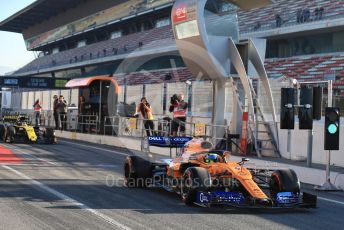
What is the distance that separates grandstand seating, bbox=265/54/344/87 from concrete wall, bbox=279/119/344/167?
10546 mm

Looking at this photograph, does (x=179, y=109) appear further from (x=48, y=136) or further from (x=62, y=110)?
(x=62, y=110)

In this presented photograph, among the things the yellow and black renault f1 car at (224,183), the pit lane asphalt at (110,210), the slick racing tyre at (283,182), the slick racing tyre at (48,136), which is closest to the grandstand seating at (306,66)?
the slick racing tyre at (48,136)

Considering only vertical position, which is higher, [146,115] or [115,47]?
[115,47]

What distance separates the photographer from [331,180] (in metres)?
11.5

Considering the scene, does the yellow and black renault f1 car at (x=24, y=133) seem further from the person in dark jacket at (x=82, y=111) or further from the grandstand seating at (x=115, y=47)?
the grandstand seating at (x=115, y=47)

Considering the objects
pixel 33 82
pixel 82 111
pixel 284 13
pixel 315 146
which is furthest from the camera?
pixel 33 82

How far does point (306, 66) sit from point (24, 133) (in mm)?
15559

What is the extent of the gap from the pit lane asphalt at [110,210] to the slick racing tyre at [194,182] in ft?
0.53

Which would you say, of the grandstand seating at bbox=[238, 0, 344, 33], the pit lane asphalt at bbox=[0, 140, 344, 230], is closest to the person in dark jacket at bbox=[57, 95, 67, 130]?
the grandstand seating at bbox=[238, 0, 344, 33]

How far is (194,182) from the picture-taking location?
25.7 feet

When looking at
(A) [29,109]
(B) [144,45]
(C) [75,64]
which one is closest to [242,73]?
(A) [29,109]

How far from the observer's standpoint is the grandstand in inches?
1138

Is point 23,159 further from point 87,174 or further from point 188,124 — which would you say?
point 188,124

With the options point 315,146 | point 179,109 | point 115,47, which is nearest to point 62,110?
point 179,109
